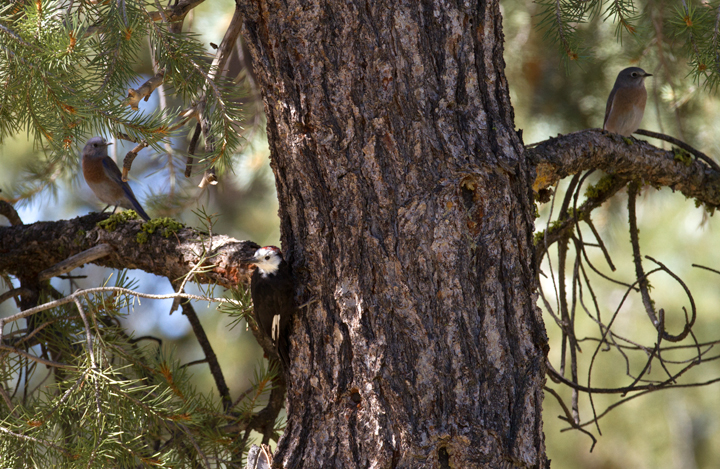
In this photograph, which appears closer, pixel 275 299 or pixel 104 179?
pixel 275 299

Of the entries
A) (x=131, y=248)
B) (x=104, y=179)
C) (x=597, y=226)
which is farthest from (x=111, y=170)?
(x=597, y=226)

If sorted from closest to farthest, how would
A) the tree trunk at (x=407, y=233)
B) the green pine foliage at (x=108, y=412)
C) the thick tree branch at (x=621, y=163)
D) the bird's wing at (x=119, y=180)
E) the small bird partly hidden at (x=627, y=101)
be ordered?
the tree trunk at (x=407, y=233), the green pine foliage at (x=108, y=412), the thick tree branch at (x=621, y=163), the small bird partly hidden at (x=627, y=101), the bird's wing at (x=119, y=180)

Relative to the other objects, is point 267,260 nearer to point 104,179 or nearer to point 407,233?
point 407,233

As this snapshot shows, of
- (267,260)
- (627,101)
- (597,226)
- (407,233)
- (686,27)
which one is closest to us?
(407,233)

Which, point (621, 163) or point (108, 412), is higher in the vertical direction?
point (621, 163)

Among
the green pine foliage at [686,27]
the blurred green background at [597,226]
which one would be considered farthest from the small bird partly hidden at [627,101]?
the green pine foliage at [686,27]

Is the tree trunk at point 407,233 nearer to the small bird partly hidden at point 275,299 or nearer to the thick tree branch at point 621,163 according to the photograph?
the small bird partly hidden at point 275,299

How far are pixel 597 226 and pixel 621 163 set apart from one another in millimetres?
2210

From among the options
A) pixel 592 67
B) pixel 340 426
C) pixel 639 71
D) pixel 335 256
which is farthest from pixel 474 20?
pixel 592 67

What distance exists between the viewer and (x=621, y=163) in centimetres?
205

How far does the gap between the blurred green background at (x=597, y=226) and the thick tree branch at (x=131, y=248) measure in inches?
30.9

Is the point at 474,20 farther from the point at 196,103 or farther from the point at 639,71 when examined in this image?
the point at 639,71

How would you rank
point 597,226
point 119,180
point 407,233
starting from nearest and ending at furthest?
point 407,233, point 119,180, point 597,226

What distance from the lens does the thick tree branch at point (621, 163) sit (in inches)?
72.9
